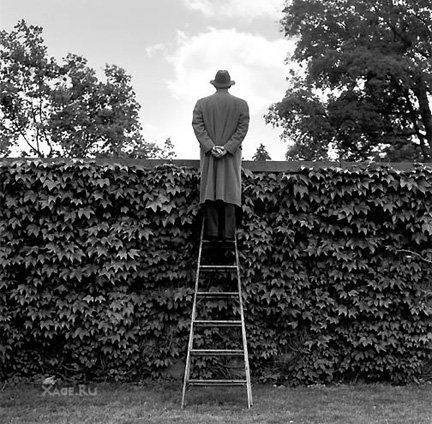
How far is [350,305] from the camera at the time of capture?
279 inches

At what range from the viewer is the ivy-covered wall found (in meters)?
6.91

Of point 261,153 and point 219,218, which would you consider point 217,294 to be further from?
point 261,153

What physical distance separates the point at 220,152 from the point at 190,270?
1.52 meters

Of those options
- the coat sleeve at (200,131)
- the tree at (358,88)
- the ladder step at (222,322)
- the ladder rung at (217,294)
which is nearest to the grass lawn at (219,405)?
the ladder step at (222,322)

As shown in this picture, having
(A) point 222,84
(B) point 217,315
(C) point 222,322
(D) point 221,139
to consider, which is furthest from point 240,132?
(B) point 217,315

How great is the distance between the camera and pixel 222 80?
6.65 metres

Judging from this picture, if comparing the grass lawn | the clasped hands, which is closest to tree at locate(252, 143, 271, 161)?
the clasped hands

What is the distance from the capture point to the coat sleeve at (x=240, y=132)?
21.0 ft

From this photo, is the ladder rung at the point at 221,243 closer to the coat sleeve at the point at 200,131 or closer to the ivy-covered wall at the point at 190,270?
the ivy-covered wall at the point at 190,270

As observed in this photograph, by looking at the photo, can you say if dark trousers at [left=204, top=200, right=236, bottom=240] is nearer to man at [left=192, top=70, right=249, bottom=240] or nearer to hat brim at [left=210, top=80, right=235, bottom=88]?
man at [left=192, top=70, right=249, bottom=240]

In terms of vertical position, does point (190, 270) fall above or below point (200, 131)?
below

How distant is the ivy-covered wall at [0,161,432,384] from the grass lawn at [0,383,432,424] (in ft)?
1.16

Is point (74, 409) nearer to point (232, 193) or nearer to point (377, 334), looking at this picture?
point (232, 193)

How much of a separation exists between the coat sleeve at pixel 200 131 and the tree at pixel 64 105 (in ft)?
67.0
